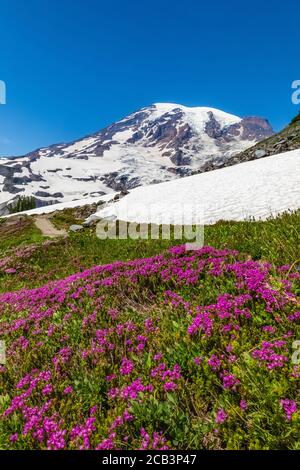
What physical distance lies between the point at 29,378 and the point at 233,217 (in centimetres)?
1451

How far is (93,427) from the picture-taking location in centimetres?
342

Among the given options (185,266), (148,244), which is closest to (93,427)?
(185,266)

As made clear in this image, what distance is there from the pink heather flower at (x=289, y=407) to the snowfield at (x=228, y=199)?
11341 millimetres

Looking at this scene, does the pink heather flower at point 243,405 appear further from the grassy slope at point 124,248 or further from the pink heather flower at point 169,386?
the grassy slope at point 124,248

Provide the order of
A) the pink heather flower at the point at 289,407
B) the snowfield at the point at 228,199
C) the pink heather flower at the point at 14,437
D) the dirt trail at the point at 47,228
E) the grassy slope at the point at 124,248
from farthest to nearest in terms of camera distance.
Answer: the dirt trail at the point at 47,228 < the snowfield at the point at 228,199 < the grassy slope at the point at 124,248 < the pink heather flower at the point at 14,437 < the pink heather flower at the point at 289,407

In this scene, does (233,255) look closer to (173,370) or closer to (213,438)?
(173,370)

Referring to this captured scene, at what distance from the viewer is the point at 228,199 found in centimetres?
2148
